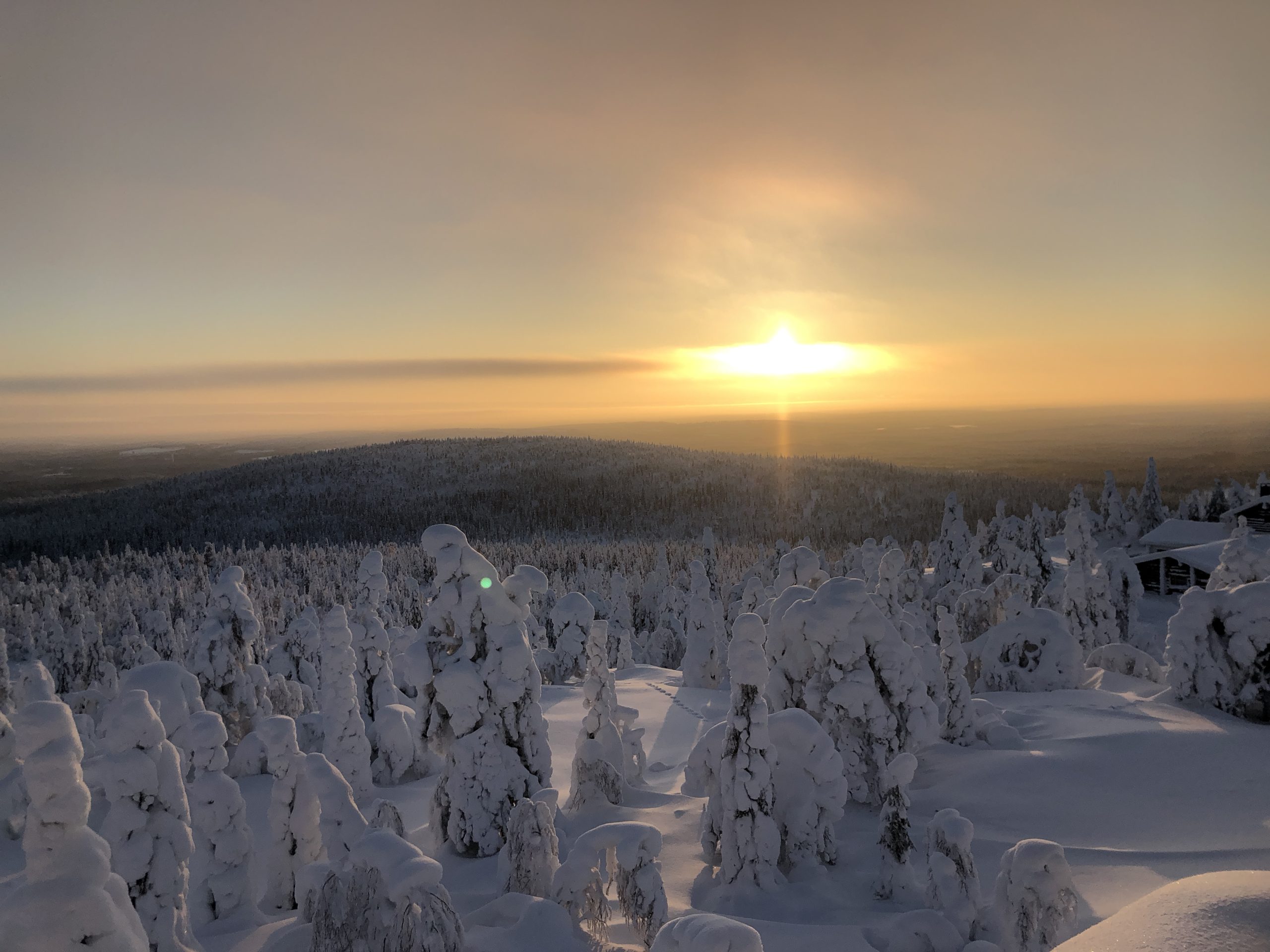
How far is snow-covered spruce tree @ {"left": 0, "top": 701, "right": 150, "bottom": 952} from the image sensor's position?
203 inches

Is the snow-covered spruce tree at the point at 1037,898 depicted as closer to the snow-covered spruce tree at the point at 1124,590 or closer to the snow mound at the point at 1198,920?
the snow mound at the point at 1198,920

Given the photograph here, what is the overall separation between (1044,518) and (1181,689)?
71.3 m

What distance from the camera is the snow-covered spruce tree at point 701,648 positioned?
108 ft

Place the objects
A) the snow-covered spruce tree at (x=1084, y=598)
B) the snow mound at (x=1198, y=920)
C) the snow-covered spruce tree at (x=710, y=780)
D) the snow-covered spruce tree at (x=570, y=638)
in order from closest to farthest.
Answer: the snow mound at (x=1198, y=920), the snow-covered spruce tree at (x=710, y=780), the snow-covered spruce tree at (x=1084, y=598), the snow-covered spruce tree at (x=570, y=638)

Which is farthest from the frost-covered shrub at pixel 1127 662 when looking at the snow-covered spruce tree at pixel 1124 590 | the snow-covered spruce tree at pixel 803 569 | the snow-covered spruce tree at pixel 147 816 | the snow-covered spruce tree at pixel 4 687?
the snow-covered spruce tree at pixel 4 687

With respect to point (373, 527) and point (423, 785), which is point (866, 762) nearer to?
point (423, 785)

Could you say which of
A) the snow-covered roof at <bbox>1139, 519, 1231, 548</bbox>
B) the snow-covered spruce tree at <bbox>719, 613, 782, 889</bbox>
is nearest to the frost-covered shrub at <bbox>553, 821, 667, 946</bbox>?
the snow-covered spruce tree at <bbox>719, 613, 782, 889</bbox>

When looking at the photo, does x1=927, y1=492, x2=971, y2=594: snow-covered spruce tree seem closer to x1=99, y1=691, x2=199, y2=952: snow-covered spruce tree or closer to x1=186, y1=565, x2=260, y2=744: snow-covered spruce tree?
x1=186, y1=565, x2=260, y2=744: snow-covered spruce tree

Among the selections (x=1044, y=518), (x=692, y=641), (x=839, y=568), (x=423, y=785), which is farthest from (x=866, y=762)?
(x=1044, y=518)

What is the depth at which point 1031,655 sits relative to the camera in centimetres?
2402

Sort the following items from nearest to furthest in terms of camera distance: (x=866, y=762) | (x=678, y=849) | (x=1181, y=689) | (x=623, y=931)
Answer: (x=623, y=931) → (x=678, y=849) → (x=866, y=762) → (x=1181, y=689)

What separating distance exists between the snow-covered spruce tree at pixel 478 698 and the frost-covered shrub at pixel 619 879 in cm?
386

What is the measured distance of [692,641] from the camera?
33.6m

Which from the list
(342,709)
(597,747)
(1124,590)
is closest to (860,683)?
(597,747)
